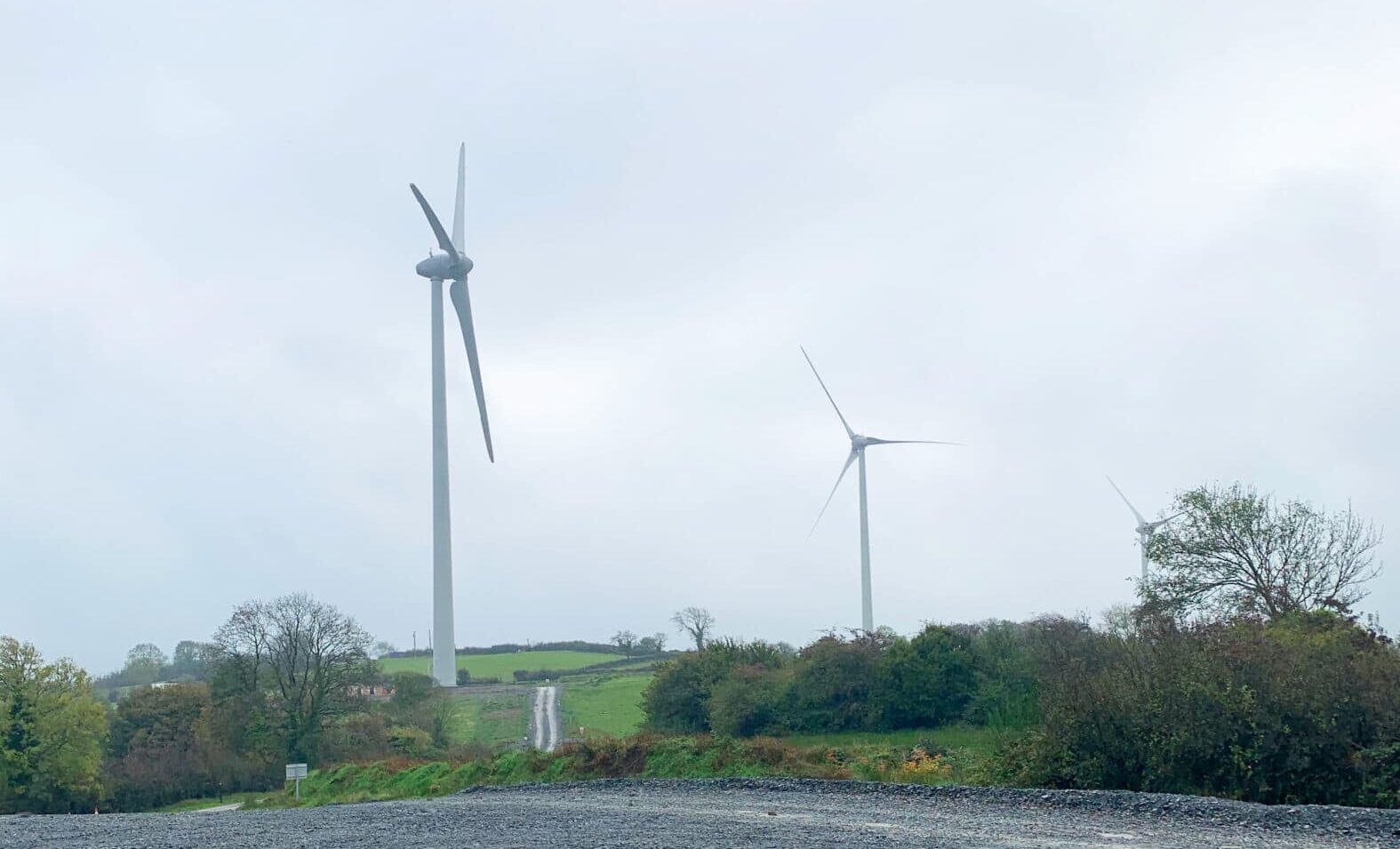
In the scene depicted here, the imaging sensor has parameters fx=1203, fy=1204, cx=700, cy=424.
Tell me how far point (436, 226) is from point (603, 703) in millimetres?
24586

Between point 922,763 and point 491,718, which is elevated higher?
point 922,763

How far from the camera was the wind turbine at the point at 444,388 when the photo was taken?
54.8 meters

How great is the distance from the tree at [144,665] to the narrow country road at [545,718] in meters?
38.8

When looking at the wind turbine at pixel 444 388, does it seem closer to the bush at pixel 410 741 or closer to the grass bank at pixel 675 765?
the bush at pixel 410 741

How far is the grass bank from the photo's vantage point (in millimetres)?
22578

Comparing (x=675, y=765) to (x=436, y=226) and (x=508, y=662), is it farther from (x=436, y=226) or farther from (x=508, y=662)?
(x=508, y=662)

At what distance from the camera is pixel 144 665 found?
9775 centimetres

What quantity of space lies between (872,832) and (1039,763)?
703cm

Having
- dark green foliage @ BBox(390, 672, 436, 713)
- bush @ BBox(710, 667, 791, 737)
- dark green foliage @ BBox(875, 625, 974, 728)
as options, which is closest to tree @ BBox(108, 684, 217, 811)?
dark green foliage @ BBox(390, 672, 436, 713)

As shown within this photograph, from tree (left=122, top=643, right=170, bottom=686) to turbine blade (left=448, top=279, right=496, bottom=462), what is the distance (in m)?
48.0

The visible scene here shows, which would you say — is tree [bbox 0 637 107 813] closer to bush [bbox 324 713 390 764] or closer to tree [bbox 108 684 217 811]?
tree [bbox 108 684 217 811]

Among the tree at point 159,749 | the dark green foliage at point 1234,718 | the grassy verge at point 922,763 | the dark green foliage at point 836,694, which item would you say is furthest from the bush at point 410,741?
the dark green foliage at point 1234,718

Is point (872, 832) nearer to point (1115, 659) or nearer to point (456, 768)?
point (1115, 659)

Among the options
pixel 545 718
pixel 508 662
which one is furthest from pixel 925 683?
pixel 508 662
